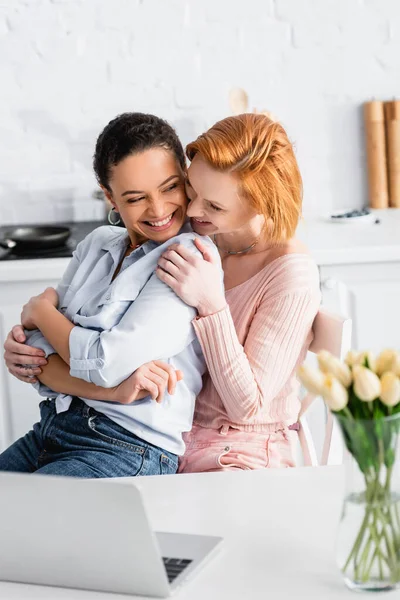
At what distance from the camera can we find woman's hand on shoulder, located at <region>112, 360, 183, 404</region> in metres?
1.74

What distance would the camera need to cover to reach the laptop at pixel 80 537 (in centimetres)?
112

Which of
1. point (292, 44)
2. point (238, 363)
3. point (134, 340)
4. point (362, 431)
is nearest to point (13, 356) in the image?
point (134, 340)

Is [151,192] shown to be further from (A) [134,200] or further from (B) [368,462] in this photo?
(B) [368,462]

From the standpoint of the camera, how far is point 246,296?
77.4 inches

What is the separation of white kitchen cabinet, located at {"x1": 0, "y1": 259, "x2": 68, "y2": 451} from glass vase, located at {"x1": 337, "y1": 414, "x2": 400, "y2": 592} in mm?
1938

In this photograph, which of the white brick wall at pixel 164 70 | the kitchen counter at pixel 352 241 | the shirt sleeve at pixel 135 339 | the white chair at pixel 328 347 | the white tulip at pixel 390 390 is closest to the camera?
the white tulip at pixel 390 390

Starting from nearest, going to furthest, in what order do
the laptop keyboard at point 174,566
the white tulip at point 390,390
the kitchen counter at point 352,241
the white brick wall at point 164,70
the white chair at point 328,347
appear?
the white tulip at point 390,390 < the laptop keyboard at point 174,566 < the white chair at point 328,347 < the kitchen counter at point 352,241 < the white brick wall at point 164,70

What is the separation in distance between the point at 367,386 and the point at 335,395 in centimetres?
4

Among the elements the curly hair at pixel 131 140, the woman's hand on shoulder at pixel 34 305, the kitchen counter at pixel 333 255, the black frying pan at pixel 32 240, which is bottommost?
the kitchen counter at pixel 333 255

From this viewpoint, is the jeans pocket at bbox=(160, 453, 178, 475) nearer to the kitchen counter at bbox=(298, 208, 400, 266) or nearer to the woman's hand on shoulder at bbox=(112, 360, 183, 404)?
the woman's hand on shoulder at bbox=(112, 360, 183, 404)

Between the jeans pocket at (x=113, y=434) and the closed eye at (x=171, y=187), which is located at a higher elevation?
the closed eye at (x=171, y=187)

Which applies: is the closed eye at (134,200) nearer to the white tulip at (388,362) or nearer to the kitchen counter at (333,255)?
the white tulip at (388,362)

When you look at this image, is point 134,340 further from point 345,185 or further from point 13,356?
point 345,185

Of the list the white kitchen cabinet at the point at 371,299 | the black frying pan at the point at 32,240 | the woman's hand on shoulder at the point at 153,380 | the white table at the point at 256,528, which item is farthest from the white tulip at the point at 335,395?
the black frying pan at the point at 32,240
